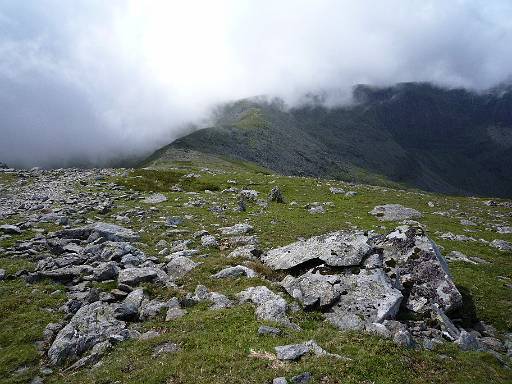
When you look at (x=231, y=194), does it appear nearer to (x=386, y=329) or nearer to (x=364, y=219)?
(x=364, y=219)

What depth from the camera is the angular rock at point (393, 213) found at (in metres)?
51.9

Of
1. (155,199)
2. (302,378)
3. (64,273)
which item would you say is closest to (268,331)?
(302,378)

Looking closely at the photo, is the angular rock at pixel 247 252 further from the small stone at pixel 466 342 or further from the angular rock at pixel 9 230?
the angular rock at pixel 9 230

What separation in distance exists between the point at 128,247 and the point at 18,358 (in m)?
11.5

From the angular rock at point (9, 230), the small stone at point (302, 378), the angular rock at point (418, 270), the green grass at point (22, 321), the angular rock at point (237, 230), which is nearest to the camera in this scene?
the small stone at point (302, 378)

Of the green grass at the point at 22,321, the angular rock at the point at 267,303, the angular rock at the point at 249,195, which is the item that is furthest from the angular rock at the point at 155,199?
the angular rock at the point at 267,303

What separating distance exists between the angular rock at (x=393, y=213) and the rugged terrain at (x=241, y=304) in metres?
12.3

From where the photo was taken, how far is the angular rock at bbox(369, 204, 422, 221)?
51.9 metres

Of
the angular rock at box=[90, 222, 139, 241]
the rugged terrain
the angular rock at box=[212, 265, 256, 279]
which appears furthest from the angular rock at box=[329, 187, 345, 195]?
the angular rock at box=[212, 265, 256, 279]

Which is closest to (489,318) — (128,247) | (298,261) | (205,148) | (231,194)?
(298,261)

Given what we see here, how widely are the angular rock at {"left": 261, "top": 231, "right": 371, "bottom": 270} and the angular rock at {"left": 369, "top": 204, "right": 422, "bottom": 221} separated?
27.4m

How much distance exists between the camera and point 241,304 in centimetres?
2056

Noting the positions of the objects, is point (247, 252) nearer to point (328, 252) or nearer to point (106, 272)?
point (328, 252)

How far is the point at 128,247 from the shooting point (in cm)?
2789
